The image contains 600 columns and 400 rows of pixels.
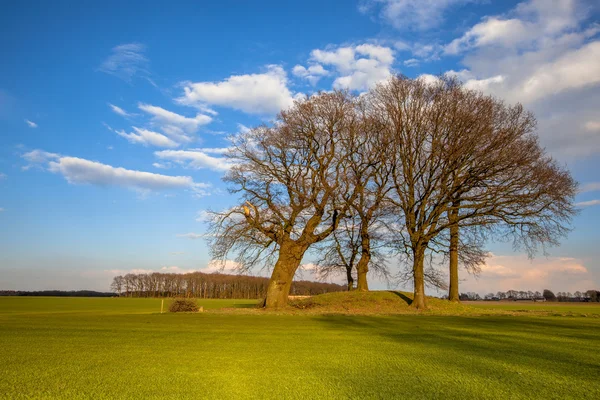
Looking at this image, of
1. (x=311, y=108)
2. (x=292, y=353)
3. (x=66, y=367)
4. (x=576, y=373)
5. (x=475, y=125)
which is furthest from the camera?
(x=311, y=108)

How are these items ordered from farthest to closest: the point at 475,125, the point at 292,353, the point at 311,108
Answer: the point at 311,108, the point at 475,125, the point at 292,353

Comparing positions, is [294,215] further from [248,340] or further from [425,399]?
[425,399]

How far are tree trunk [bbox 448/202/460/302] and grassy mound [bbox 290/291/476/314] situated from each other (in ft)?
6.81

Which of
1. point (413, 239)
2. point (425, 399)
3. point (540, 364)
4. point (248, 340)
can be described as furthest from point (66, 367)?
point (413, 239)

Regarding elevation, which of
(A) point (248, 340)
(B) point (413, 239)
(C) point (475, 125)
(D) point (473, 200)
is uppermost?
(C) point (475, 125)

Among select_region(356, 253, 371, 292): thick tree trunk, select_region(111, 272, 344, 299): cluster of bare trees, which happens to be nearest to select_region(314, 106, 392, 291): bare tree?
select_region(356, 253, 371, 292): thick tree trunk

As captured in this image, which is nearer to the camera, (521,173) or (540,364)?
(540,364)

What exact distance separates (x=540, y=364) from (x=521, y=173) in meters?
23.0

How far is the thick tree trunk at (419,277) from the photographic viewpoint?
3062 centimetres

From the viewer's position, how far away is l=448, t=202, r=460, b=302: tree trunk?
31.4 metres

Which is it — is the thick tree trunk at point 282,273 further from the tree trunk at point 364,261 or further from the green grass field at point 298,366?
the green grass field at point 298,366

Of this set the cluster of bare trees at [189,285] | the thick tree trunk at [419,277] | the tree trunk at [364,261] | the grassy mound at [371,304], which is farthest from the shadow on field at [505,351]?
the cluster of bare trees at [189,285]

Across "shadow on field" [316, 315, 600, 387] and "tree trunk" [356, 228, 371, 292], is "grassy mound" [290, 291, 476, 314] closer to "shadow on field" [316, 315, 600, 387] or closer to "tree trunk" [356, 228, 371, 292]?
"tree trunk" [356, 228, 371, 292]

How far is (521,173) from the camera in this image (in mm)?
29734
